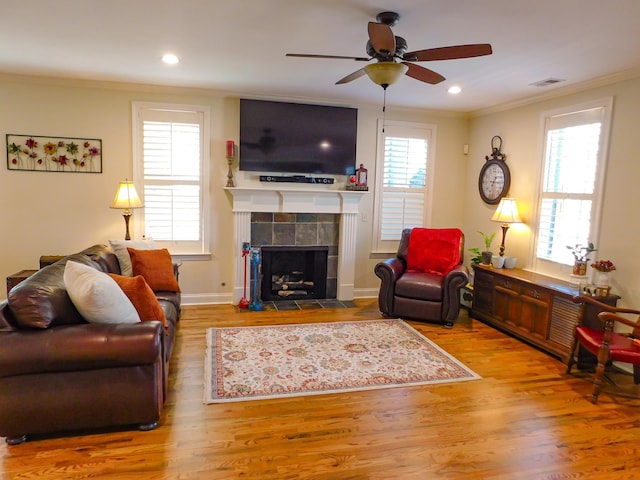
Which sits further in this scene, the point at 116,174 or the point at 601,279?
the point at 116,174

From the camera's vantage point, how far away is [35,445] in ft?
7.91

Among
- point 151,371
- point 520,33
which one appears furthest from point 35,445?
point 520,33

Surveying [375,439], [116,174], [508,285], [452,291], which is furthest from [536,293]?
[116,174]

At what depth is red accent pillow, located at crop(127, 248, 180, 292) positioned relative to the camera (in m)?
4.03

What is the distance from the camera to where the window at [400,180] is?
5.84 m

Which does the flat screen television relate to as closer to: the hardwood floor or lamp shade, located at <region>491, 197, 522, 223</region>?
lamp shade, located at <region>491, 197, 522, 223</region>

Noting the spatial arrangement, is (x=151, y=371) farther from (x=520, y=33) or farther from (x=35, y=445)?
(x=520, y=33)

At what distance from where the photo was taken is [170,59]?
3.87 m

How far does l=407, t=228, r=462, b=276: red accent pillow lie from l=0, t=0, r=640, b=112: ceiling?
5.59 feet

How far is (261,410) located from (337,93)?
3.74 metres

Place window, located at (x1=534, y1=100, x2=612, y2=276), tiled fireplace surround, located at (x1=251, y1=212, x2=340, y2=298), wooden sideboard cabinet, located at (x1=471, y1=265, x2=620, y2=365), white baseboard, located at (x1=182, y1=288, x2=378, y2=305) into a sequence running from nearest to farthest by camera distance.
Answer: wooden sideboard cabinet, located at (x1=471, y1=265, x2=620, y2=365), window, located at (x1=534, y1=100, x2=612, y2=276), white baseboard, located at (x1=182, y1=288, x2=378, y2=305), tiled fireplace surround, located at (x1=251, y1=212, x2=340, y2=298)

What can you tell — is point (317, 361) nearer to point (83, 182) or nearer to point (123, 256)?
point (123, 256)

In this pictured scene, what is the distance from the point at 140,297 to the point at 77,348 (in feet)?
1.92

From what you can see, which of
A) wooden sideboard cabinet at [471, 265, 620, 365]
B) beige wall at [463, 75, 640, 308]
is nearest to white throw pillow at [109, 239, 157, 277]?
wooden sideboard cabinet at [471, 265, 620, 365]
